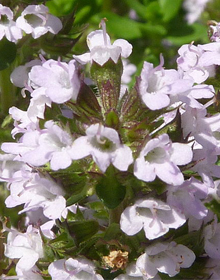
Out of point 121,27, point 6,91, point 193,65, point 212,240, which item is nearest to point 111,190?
point 212,240

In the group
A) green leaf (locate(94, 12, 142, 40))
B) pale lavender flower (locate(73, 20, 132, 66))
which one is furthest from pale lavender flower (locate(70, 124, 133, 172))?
green leaf (locate(94, 12, 142, 40))

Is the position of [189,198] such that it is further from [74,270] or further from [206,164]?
[74,270]

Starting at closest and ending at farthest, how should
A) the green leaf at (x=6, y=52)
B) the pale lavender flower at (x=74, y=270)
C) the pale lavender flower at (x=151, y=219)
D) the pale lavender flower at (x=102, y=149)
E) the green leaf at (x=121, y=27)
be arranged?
the pale lavender flower at (x=102, y=149) → the pale lavender flower at (x=151, y=219) → the pale lavender flower at (x=74, y=270) → the green leaf at (x=6, y=52) → the green leaf at (x=121, y=27)

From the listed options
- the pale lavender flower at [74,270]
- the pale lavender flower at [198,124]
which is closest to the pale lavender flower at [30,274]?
the pale lavender flower at [74,270]

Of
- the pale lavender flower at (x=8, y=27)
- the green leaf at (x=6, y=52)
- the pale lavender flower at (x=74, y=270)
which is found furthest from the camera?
the green leaf at (x=6, y=52)

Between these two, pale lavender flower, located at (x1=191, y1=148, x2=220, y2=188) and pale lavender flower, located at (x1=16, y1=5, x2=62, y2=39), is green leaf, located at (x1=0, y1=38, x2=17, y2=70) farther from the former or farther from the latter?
pale lavender flower, located at (x1=191, y1=148, x2=220, y2=188)

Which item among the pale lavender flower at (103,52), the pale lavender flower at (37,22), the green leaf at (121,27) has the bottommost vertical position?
the green leaf at (121,27)

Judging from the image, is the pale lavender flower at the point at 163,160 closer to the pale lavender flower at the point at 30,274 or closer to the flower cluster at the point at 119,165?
the flower cluster at the point at 119,165
